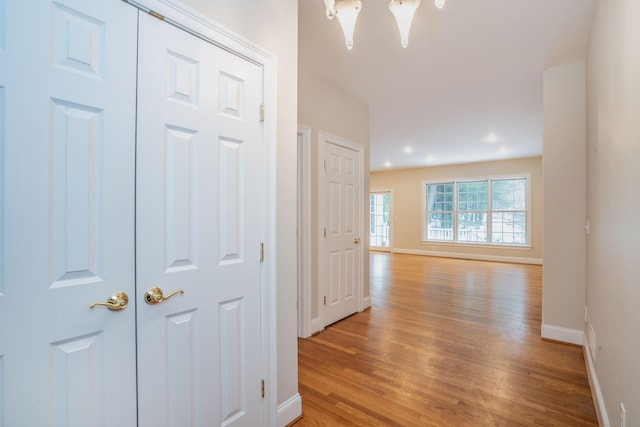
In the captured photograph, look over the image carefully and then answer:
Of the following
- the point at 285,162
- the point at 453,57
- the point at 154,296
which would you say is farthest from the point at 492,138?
the point at 154,296

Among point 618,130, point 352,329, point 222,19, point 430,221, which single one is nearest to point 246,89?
point 222,19

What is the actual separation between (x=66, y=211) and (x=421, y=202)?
8793mm

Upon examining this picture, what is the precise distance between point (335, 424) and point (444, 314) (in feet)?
7.78

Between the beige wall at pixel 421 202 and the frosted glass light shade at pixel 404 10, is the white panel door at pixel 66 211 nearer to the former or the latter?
the frosted glass light shade at pixel 404 10

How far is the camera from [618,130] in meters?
1.40

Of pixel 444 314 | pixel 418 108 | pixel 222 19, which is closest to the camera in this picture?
pixel 222 19

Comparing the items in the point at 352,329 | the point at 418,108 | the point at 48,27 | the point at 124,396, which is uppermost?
the point at 418,108

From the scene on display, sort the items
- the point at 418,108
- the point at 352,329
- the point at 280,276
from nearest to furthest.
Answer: the point at 280,276, the point at 352,329, the point at 418,108

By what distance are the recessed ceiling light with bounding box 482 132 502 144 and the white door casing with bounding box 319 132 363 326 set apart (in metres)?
3.13

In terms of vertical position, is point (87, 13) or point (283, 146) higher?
point (87, 13)

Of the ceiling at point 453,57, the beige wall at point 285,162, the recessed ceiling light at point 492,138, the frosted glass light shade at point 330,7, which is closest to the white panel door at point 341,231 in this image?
the ceiling at point 453,57

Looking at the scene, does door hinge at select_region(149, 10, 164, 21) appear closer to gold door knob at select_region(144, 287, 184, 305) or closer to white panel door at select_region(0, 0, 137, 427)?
white panel door at select_region(0, 0, 137, 427)

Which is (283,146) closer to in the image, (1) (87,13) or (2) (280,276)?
(2) (280,276)

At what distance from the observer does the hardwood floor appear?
5.85 feet
